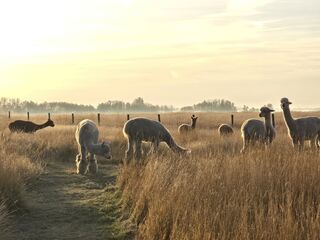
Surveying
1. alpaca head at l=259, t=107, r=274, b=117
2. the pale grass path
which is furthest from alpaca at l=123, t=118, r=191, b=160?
→ alpaca head at l=259, t=107, r=274, b=117

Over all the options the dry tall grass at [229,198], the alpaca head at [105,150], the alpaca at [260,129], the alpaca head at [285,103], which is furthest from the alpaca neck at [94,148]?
the alpaca head at [285,103]

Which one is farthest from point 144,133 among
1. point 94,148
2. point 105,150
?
point 94,148

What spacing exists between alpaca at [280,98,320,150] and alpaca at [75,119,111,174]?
6045mm

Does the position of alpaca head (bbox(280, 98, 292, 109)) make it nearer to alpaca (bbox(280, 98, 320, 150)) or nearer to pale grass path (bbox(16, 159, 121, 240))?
alpaca (bbox(280, 98, 320, 150))

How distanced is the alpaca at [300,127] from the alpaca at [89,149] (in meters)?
6.05

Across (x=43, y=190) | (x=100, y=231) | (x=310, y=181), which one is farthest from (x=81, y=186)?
(x=310, y=181)

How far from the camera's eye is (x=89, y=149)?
15242mm

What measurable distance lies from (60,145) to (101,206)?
33.0 feet

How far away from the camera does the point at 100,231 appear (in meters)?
8.16

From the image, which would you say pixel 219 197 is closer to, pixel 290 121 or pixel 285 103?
pixel 290 121

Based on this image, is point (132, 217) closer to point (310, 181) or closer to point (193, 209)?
point (193, 209)

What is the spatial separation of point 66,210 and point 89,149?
18.5 feet

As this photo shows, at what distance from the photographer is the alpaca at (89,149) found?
14.9 metres

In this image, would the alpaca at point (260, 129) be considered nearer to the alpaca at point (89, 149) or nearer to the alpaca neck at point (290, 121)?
the alpaca neck at point (290, 121)
